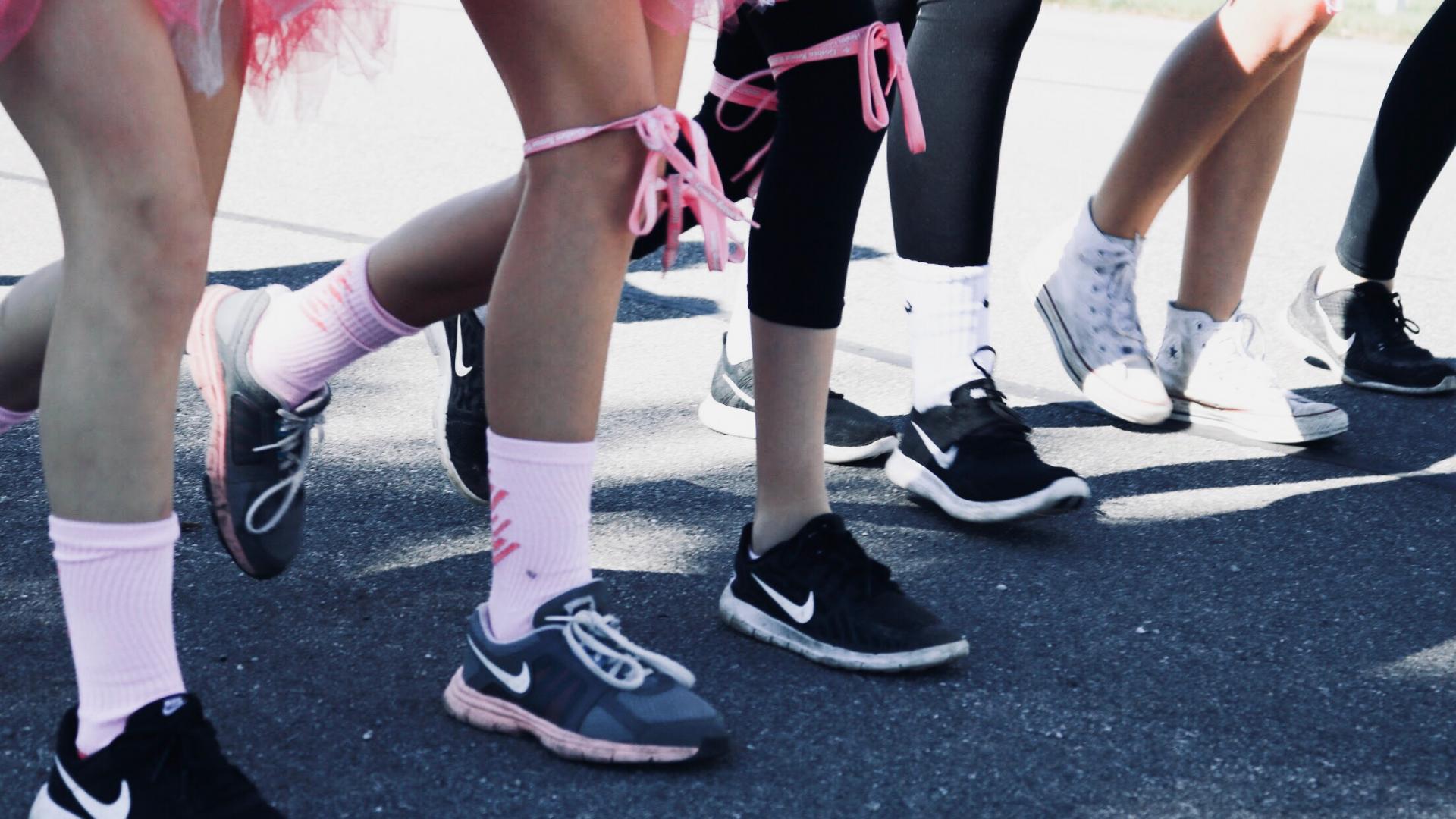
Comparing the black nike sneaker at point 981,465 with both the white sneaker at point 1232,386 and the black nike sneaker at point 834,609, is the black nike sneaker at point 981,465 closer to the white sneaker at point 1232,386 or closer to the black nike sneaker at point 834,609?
the black nike sneaker at point 834,609

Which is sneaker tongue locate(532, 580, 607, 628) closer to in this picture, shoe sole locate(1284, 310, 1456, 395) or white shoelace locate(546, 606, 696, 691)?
white shoelace locate(546, 606, 696, 691)

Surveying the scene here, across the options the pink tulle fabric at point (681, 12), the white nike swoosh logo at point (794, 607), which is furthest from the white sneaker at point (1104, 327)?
the pink tulle fabric at point (681, 12)

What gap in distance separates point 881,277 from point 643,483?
1489 mm

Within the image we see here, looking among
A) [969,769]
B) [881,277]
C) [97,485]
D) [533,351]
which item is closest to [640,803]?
[969,769]

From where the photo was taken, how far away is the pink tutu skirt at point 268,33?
128 cm

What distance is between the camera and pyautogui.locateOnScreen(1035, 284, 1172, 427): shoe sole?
273 cm

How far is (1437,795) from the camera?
1.57m

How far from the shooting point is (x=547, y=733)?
5.23 ft

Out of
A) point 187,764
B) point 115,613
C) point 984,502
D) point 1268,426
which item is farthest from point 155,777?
point 1268,426

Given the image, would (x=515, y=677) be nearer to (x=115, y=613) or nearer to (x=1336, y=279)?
(x=115, y=613)

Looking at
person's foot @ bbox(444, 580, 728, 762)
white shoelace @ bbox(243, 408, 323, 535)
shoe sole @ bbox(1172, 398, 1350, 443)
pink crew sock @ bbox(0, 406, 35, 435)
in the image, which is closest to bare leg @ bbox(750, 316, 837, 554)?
person's foot @ bbox(444, 580, 728, 762)

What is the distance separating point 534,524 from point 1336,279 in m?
2.09

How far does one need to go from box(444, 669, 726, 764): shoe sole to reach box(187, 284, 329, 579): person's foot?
1.03 ft

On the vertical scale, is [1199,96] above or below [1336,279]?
above
